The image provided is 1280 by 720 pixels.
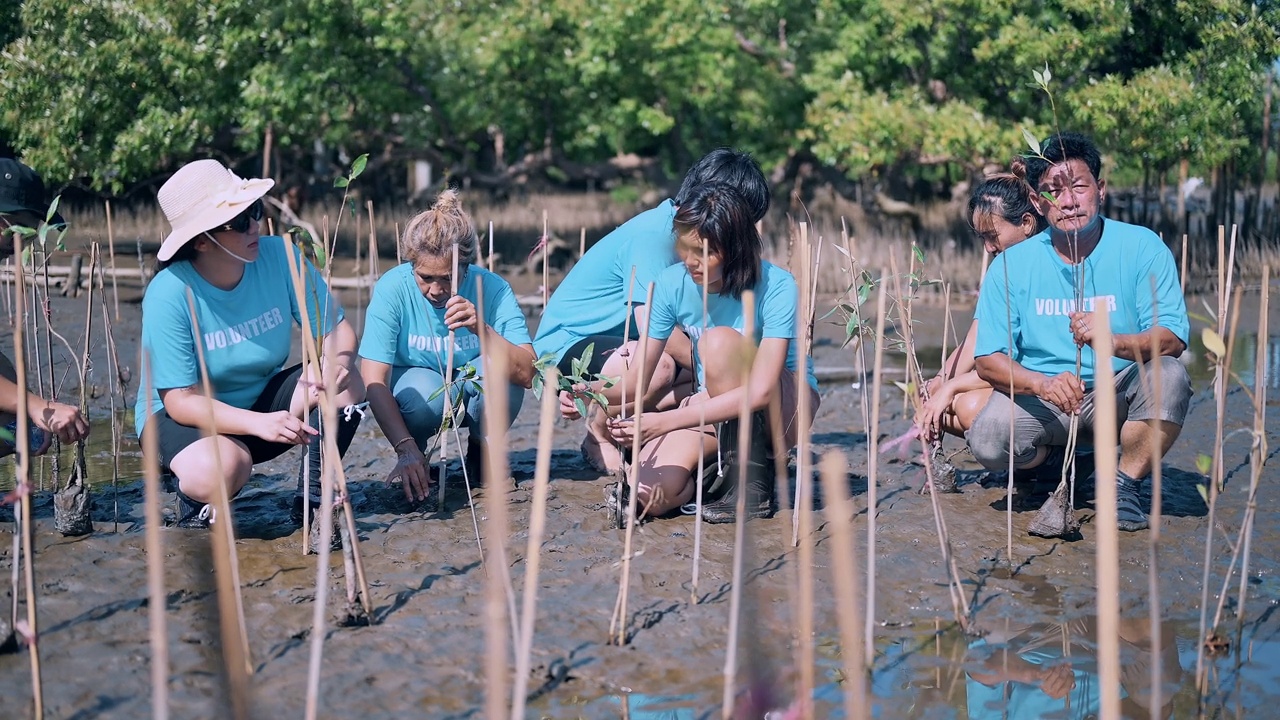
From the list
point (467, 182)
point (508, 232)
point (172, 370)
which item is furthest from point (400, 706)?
point (467, 182)

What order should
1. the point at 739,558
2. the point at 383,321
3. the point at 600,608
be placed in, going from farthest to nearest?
the point at 383,321 → the point at 600,608 → the point at 739,558

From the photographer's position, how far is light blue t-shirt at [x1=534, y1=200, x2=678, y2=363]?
493 cm

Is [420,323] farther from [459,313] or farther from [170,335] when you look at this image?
[170,335]

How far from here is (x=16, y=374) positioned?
4.11 metres

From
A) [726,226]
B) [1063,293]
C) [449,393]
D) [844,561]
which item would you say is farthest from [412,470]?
[844,561]

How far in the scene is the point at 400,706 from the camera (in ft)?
11.0

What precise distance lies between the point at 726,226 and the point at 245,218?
164 centimetres

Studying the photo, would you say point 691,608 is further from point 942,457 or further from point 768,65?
point 768,65

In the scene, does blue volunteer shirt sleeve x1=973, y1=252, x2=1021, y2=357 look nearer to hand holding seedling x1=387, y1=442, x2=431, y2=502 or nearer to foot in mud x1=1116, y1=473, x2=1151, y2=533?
foot in mud x1=1116, y1=473, x2=1151, y2=533

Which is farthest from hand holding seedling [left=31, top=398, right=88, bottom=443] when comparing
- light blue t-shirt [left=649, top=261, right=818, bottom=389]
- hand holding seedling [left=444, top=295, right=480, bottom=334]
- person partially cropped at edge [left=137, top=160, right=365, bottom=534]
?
light blue t-shirt [left=649, top=261, right=818, bottom=389]

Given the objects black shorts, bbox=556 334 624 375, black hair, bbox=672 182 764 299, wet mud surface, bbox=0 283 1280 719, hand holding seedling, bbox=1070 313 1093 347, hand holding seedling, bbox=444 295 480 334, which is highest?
black hair, bbox=672 182 764 299

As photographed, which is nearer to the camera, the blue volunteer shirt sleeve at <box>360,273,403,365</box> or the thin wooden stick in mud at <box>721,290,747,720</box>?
the thin wooden stick in mud at <box>721,290,747,720</box>

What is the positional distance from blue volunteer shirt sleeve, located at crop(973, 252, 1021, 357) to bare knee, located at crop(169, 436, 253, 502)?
105 inches

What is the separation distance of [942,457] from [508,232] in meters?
13.2
